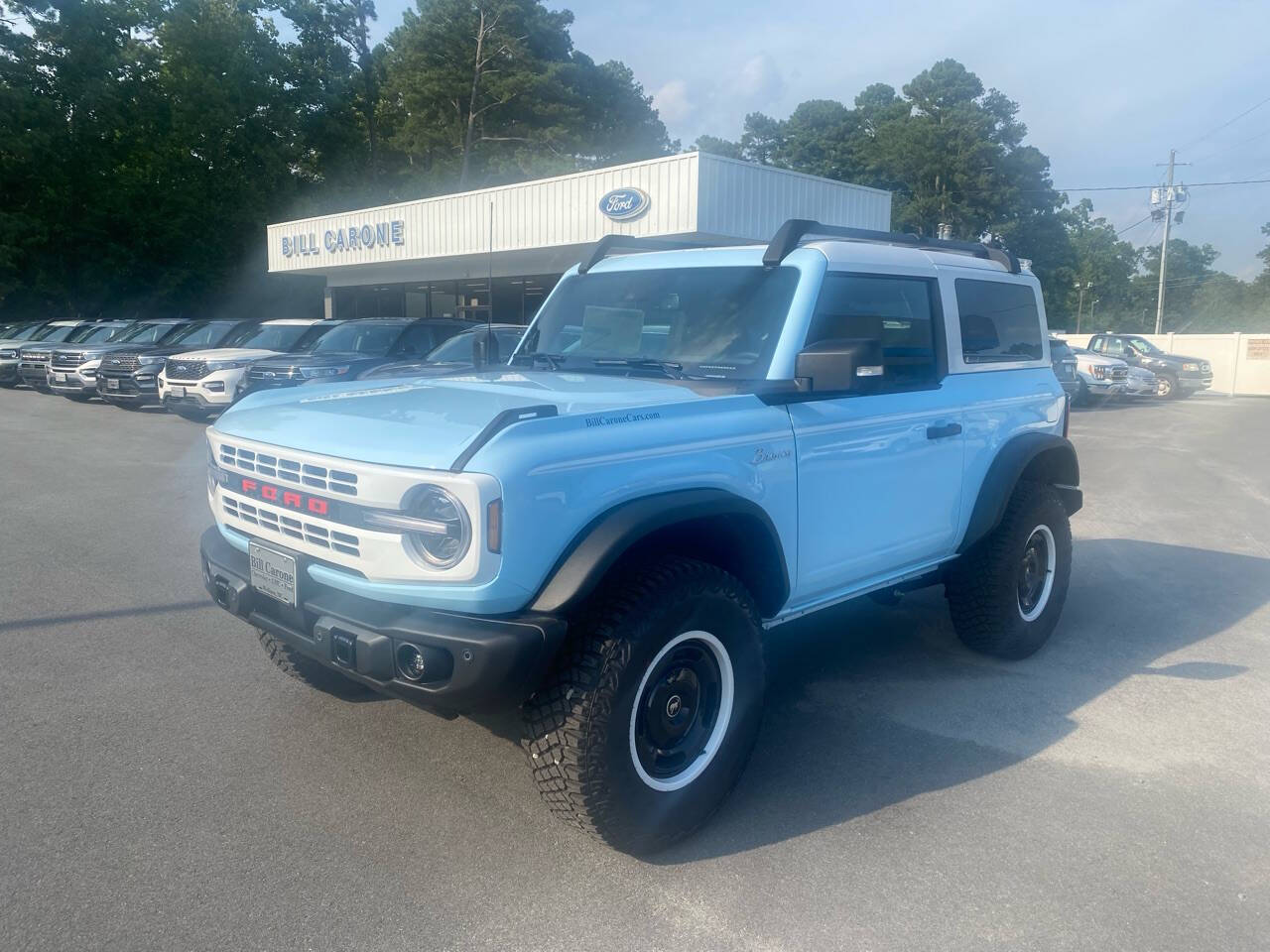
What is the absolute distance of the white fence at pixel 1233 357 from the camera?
32.1m

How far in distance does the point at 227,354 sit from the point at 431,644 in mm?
13600

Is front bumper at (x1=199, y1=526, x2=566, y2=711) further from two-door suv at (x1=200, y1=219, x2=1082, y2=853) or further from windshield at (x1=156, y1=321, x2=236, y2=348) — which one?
windshield at (x1=156, y1=321, x2=236, y2=348)

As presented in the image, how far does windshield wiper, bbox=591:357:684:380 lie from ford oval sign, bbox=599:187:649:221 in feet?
48.5

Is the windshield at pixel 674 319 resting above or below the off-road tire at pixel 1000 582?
above

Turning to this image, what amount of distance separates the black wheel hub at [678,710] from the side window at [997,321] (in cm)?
236

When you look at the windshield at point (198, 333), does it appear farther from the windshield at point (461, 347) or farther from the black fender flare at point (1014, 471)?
the black fender flare at point (1014, 471)

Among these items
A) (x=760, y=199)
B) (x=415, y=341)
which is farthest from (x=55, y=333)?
(x=760, y=199)

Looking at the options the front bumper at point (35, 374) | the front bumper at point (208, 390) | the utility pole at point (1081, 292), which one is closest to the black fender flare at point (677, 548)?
the front bumper at point (208, 390)

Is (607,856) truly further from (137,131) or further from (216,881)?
(137,131)

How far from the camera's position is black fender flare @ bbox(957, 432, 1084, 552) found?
4.99 metres

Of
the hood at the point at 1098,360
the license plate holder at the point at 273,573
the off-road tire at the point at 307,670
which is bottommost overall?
the off-road tire at the point at 307,670

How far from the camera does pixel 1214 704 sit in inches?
195

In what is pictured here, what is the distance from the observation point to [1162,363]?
27031 mm

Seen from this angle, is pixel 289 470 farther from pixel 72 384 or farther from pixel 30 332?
pixel 30 332
